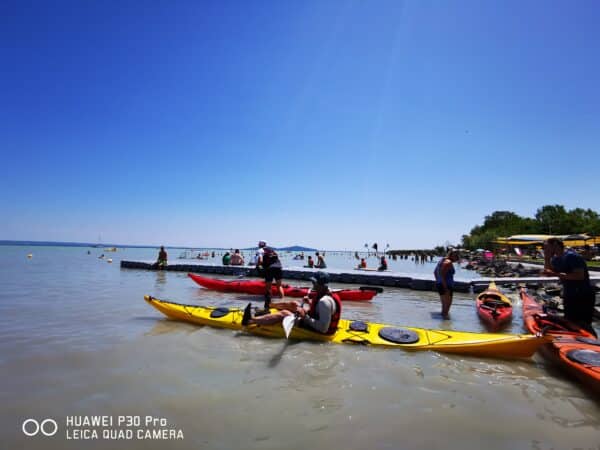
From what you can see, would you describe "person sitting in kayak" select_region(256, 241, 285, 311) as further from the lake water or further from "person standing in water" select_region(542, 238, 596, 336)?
"person standing in water" select_region(542, 238, 596, 336)

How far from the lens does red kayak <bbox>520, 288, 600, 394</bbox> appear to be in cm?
403

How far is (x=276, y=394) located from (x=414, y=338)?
276 centimetres

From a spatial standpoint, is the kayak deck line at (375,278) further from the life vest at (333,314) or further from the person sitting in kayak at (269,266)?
the life vest at (333,314)

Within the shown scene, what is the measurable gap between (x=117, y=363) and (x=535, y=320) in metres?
7.78

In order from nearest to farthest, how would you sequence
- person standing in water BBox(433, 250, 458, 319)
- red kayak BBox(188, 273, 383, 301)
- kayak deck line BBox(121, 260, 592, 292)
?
person standing in water BBox(433, 250, 458, 319), red kayak BBox(188, 273, 383, 301), kayak deck line BBox(121, 260, 592, 292)

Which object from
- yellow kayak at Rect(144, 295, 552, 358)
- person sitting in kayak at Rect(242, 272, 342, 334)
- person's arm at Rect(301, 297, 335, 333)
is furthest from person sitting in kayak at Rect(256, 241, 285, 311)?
person's arm at Rect(301, 297, 335, 333)

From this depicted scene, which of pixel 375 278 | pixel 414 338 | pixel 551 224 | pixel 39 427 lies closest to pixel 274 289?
pixel 414 338

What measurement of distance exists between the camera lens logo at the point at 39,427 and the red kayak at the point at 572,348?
6.14 m

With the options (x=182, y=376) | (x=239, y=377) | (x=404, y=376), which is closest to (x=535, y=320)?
(x=404, y=376)

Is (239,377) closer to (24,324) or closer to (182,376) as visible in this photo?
(182,376)

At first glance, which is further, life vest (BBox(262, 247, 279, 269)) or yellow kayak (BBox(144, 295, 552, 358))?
life vest (BBox(262, 247, 279, 269))

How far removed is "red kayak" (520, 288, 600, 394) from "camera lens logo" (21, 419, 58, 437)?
6.14m

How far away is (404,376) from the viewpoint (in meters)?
4.48

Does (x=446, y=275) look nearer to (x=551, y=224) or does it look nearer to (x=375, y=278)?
(x=375, y=278)
